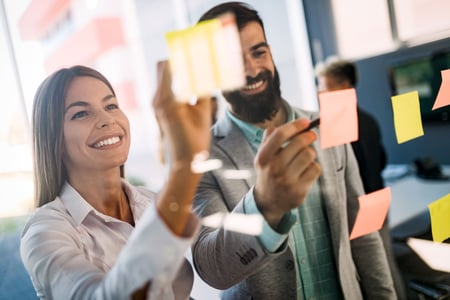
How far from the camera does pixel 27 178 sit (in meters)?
0.74

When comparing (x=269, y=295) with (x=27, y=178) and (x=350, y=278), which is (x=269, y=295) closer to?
(x=350, y=278)

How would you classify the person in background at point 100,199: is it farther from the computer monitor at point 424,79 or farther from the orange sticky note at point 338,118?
the computer monitor at point 424,79

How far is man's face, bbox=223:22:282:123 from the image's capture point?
878 mm

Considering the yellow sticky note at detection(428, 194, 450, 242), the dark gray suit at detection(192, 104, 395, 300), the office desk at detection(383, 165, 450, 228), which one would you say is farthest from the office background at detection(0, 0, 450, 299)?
the yellow sticky note at detection(428, 194, 450, 242)

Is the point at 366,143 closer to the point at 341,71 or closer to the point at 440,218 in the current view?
the point at 341,71

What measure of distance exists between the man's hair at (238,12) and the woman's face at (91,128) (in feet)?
0.84

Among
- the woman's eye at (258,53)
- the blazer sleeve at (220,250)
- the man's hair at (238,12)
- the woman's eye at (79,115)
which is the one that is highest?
the man's hair at (238,12)

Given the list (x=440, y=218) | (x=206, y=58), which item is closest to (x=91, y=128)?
(x=206, y=58)

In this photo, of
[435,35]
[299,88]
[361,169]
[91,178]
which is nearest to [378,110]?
[361,169]

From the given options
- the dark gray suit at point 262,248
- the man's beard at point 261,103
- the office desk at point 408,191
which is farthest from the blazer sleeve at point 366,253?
the man's beard at point 261,103

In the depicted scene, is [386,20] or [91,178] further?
[386,20]

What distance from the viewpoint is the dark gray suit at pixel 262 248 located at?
0.84 m

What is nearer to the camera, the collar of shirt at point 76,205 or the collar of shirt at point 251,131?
the collar of shirt at point 76,205

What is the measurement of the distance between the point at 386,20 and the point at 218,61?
2.10ft
